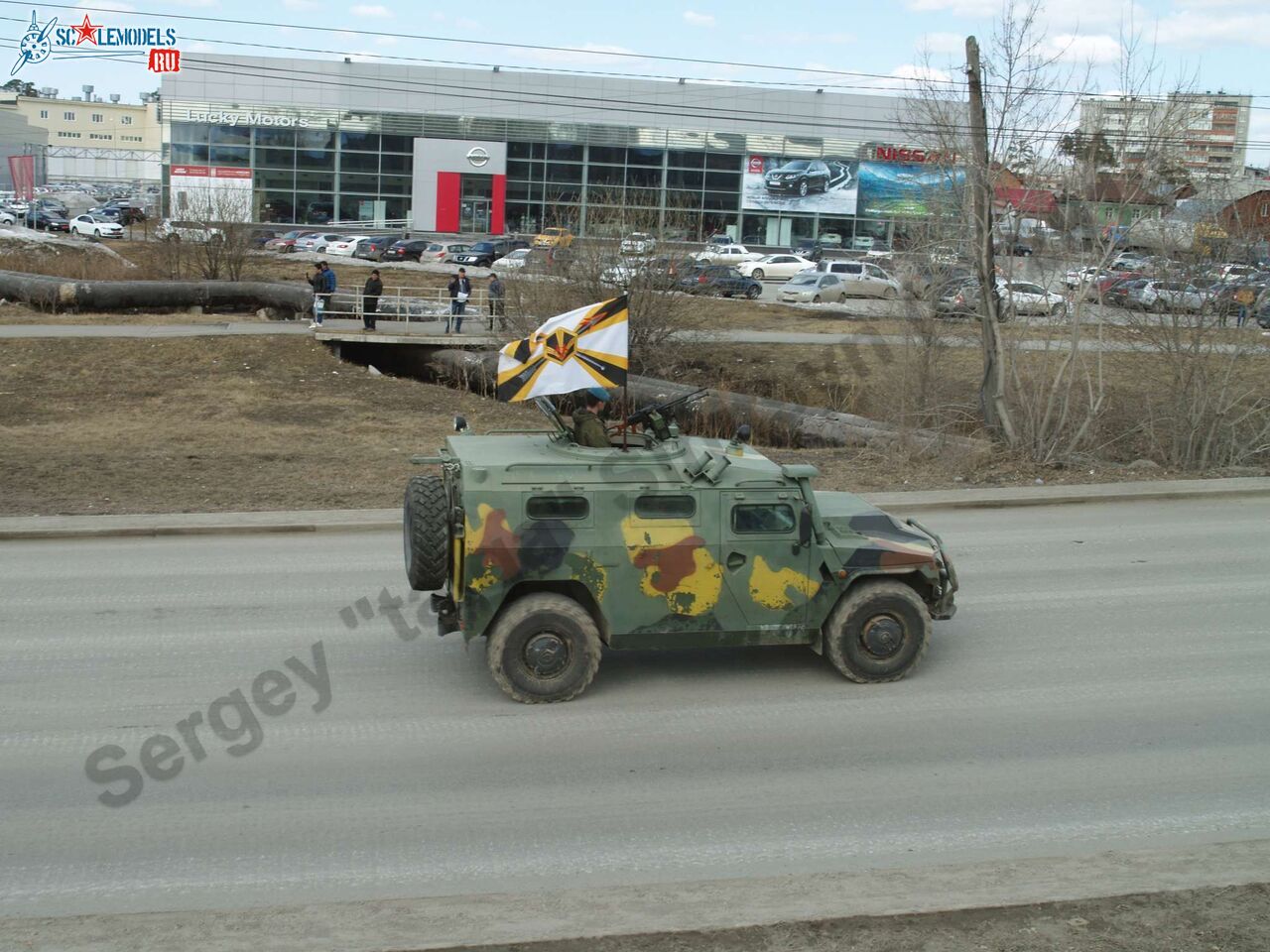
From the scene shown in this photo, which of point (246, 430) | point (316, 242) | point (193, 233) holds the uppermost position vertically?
point (316, 242)

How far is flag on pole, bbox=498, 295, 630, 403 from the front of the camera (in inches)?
391

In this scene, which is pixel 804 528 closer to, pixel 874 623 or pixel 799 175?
pixel 874 623

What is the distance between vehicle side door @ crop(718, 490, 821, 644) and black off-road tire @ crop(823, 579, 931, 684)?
15.7 inches

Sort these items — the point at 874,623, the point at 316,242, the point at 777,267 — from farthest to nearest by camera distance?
the point at 316,242 < the point at 777,267 < the point at 874,623

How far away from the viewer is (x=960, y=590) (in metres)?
12.6

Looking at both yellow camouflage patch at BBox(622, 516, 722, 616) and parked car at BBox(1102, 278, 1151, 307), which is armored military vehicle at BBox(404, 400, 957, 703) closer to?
yellow camouflage patch at BBox(622, 516, 722, 616)

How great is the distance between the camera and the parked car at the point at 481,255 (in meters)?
61.6

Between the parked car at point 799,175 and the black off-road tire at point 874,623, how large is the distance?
72.3 metres

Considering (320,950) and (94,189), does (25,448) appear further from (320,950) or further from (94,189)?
(94,189)

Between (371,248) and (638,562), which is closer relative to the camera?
(638,562)

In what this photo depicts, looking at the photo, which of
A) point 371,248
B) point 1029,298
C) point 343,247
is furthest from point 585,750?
point 343,247

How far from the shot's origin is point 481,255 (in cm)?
6222

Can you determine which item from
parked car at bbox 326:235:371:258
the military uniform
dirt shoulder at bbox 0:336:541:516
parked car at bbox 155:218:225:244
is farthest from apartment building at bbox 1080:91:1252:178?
parked car at bbox 326:235:371:258

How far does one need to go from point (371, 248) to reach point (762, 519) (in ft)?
199
